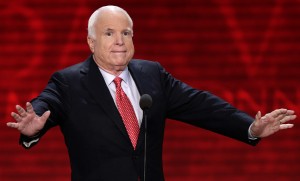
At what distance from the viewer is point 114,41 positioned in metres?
2.75

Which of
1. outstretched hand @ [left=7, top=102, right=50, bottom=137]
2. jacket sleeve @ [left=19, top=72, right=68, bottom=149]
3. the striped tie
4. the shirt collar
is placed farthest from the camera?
the shirt collar

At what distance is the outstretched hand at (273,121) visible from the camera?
8.57 ft

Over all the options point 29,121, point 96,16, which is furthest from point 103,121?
point 96,16

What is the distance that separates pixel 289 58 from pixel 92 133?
7.46 feet

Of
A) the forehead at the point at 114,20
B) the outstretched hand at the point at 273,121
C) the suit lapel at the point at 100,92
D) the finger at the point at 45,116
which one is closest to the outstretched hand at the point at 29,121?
the finger at the point at 45,116

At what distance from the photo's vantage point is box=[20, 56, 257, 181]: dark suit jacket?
261cm

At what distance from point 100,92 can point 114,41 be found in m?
0.21

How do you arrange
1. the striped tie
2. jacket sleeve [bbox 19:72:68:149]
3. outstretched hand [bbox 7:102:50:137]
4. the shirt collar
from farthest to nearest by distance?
the shirt collar → the striped tie → jacket sleeve [bbox 19:72:68:149] → outstretched hand [bbox 7:102:50:137]

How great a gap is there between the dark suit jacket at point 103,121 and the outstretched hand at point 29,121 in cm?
7

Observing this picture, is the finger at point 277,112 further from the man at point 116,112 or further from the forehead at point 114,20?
the forehead at point 114,20

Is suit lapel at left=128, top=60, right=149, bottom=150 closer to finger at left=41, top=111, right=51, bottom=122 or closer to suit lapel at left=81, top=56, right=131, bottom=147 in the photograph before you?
suit lapel at left=81, top=56, right=131, bottom=147

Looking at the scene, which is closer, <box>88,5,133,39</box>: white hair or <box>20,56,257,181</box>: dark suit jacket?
<box>20,56,257,181</box>: dark suit jacket

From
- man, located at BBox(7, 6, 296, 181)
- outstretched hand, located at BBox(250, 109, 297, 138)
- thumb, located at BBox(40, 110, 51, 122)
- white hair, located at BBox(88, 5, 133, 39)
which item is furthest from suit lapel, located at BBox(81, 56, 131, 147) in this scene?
outstretched hand, located at BBox(250, 109, 297, 138)

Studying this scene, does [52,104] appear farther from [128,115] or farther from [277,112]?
[277,112]
